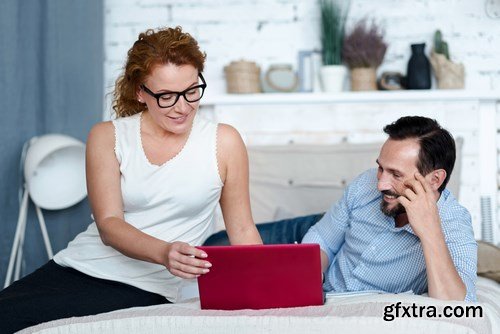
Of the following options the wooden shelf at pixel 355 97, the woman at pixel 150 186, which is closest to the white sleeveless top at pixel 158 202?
the woman at pixel 150 186

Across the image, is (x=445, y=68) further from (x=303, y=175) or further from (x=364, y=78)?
(x=303, y=175)

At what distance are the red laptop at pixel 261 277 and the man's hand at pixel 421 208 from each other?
32 centimetres

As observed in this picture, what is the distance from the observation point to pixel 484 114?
3598 millimetres

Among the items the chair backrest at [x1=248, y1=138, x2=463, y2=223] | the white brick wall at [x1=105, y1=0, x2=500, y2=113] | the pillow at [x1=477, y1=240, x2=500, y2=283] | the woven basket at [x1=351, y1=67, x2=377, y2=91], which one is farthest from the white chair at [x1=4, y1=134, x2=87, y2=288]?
the pillow at [x1=477, y1=240, x2=500, y2=283]

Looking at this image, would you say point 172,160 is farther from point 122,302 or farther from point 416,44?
point 416,44

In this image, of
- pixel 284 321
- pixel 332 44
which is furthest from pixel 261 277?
pixel 332 44

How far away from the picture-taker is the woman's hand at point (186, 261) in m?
1.75

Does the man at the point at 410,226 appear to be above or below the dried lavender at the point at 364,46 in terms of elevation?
below

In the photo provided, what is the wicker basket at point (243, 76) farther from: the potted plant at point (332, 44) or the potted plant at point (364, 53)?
the potted plant at point (364, 53)

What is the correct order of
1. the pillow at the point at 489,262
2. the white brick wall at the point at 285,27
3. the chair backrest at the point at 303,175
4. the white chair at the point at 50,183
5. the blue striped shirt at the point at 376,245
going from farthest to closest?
the white brick wall at the point at 285,27, the chair backrest at the point at 303,175, the white chair at the point at 50,183, the pillow at the point at 489,262, the blue striped shirt at the point at 376,245

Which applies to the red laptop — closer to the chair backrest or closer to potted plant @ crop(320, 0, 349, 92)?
the chair backrest

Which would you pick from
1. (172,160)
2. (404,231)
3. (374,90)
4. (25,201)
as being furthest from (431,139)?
(25,201)

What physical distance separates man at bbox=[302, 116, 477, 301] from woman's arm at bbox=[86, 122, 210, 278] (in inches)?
23.0

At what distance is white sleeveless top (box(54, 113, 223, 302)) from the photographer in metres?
2.18
